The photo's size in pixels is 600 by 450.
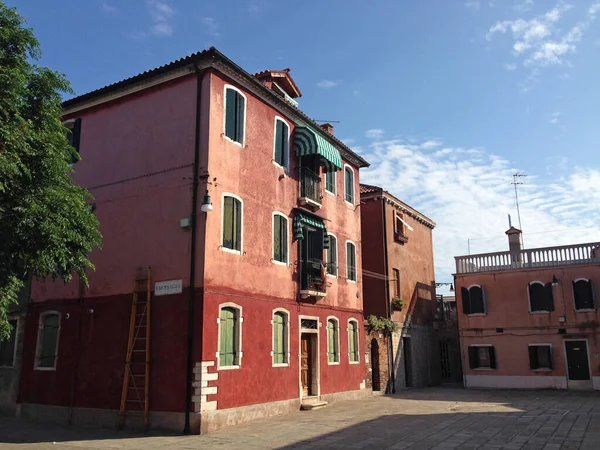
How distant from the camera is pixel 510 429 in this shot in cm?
1324

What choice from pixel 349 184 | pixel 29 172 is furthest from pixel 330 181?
pixel 29 172

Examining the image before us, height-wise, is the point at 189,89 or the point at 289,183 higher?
Result: the point at 189,89

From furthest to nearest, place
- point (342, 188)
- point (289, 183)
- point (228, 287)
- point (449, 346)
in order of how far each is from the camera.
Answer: point (449, 346), point (342, 188), point (289, 183), point (228, 287)

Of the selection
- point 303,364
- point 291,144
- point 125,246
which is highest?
point 291,144

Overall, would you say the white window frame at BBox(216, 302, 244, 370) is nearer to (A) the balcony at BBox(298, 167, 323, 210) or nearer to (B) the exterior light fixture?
(B) the exterior light fixture

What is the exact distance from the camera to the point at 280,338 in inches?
683

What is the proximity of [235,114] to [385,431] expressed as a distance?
9.99 meters

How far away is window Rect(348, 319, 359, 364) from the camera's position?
21734 mm

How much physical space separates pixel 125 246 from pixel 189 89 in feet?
16.6

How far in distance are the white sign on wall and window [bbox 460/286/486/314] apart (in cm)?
1882

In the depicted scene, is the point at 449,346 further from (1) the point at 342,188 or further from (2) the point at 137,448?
(2) the point at 137,448

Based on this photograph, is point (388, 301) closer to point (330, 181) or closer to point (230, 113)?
point (330, 181)

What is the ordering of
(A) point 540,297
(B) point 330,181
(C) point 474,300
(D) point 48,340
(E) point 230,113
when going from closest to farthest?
(E) point 230,113, (D) point 48,340, (B) point 330,181, (A) point 540,297, (C) point 474,300

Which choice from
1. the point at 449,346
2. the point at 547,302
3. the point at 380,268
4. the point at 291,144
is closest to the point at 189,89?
the point at 291,144
